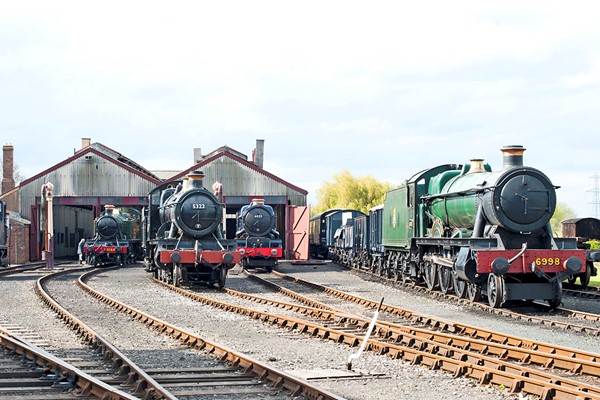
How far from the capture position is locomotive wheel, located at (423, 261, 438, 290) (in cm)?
2034

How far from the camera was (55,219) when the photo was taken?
51688 millimetres

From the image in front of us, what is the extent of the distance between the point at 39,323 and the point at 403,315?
6410 millimetres

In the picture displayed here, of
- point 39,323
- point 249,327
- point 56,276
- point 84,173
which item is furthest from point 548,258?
point 84,173

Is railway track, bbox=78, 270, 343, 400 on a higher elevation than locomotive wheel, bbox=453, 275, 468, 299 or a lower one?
lower

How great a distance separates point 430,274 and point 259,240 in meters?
11.0

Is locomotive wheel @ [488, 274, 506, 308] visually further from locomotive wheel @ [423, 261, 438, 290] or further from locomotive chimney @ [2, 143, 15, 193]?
locomotive chimney @ [2, 143, 15, 193]

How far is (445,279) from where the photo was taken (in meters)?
19.5

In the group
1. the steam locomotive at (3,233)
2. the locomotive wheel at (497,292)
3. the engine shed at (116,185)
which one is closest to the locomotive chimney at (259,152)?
the engine shed at (116,185)

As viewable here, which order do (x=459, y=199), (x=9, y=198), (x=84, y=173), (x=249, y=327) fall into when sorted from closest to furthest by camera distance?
(x=249, y=327) < (x=459, y=199) < (x=84, y=173) < (x=9, y=198)

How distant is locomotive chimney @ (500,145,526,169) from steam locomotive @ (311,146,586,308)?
20mm

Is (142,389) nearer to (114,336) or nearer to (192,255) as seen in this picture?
(114,336)

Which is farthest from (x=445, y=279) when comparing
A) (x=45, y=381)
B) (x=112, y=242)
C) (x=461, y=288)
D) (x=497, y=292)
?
(x=112, y=242)

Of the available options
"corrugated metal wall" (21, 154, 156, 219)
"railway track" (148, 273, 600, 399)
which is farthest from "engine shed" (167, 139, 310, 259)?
"railway track" (148, 273, 600, 399)

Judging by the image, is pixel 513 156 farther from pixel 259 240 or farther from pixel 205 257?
pixel 259 240
